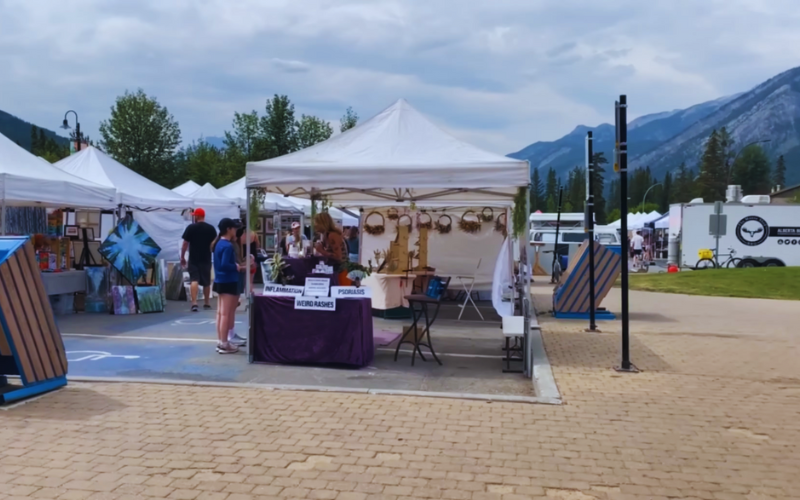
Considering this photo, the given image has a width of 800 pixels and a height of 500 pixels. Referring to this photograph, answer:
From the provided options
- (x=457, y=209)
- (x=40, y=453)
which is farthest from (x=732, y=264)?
(x=40, y=453)

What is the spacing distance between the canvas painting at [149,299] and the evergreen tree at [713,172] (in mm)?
81974

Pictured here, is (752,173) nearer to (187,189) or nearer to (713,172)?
(713,172)

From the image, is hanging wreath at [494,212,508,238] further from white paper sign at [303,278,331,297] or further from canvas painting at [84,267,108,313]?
canvas painting at [84,267,108,313]

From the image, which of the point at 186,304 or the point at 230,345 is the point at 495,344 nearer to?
the point at 230,345

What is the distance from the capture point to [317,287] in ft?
25.0

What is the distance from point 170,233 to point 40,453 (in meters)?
16.4

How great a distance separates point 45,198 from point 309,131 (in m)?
24.1

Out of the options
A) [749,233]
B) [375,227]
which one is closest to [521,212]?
[375,227]

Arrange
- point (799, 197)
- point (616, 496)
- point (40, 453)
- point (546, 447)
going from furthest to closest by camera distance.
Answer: point (799, 197), point (546, 447), point (40, 453), point (616, 496)

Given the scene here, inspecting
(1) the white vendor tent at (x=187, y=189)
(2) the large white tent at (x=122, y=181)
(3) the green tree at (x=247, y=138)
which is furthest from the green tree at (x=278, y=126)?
(2) the large white tent at (x=122, y=181)

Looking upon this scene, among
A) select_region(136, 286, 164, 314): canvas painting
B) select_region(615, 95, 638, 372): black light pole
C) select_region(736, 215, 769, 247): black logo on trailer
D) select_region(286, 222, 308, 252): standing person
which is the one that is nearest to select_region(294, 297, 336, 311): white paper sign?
select_region(615, 95, 638, 372): black light pole

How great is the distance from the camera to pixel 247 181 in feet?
26.2

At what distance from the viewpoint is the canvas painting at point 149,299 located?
11852 mm

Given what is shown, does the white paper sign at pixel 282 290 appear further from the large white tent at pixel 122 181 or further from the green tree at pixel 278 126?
the green tree at pixel 278 126
